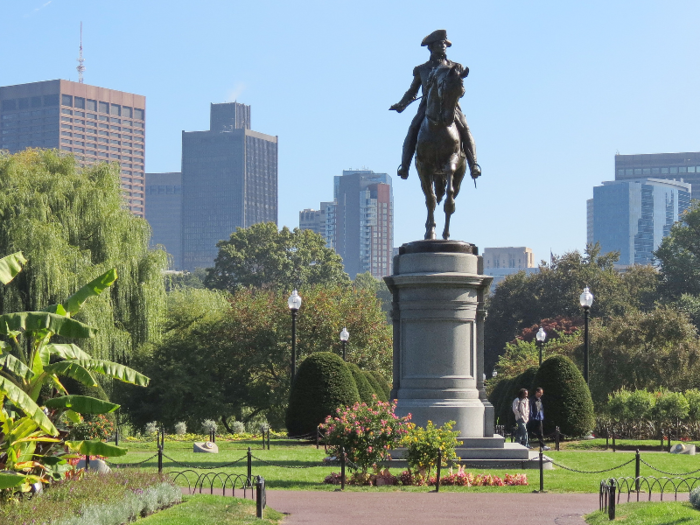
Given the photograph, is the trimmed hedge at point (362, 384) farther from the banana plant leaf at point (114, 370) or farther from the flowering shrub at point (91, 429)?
the banana plant leaf at point (114, 370)

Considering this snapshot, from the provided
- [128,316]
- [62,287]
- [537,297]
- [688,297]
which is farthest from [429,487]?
[537,297]

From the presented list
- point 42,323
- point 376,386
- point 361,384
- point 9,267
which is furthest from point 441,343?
point 376,386

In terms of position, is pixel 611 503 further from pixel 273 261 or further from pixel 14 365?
pixel 273 261

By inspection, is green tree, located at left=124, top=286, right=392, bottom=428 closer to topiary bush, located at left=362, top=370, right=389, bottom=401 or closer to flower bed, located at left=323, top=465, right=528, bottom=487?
topiary bush, located at left=362, top=370, right=389, bottom=401

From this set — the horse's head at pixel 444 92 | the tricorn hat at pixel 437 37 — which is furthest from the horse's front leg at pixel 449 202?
the tricorn hat at pixel 437 37

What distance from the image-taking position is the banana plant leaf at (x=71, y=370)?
1605 cm

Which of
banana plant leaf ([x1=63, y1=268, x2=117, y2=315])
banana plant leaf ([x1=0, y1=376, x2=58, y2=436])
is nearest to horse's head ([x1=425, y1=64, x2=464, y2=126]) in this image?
banana plant leaf ([x1=63, y1=268, x2=117, y2=315])

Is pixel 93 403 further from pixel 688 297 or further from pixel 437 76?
pixel 688 297

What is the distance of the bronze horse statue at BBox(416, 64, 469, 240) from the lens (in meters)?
21.5

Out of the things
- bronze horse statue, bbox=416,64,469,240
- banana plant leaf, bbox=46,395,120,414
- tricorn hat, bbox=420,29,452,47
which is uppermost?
tricorn hat, bbox=420,29,452,47

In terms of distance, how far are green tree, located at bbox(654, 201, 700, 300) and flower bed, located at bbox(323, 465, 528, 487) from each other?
5932 cm

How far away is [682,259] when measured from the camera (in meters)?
77.2

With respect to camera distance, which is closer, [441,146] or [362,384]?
[441,146]

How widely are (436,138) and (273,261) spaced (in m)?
70.2
